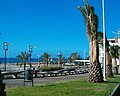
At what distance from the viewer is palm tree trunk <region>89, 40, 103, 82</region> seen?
92.3ft

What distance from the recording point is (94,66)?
94.3 ft

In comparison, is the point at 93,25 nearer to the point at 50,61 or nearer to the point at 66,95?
the point at 66,95

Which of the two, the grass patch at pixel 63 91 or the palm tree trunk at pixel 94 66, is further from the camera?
the palm tree trunk at pixel 94 66

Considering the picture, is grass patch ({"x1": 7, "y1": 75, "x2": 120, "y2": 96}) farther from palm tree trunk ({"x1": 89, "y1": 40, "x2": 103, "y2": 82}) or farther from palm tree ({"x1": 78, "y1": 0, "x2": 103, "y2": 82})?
palm tree ({"x1": 78, "y1": 0, "x2": 103, "y2": 82})

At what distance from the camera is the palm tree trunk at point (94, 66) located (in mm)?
28141

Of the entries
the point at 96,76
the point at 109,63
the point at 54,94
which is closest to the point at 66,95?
the point at 54,94

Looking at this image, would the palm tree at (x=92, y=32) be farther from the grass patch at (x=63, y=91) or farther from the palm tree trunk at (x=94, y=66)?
the grass patch at (x=63, y=91)

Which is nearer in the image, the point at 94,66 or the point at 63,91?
the point at 63,91

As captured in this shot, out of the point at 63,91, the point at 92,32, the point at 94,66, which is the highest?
the point at 92,32

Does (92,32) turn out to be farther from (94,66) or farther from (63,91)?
(63,91)

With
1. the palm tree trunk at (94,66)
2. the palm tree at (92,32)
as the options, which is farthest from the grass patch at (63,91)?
the palm tree at (92,32)

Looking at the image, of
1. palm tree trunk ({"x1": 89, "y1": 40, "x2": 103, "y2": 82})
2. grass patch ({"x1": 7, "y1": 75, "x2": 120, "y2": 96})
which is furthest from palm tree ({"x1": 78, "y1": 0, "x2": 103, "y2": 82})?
grass patch ({"x1": 7, "y1": 75, "x2": 120, "y2": 96})

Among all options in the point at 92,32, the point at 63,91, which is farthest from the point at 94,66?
the point at 63,91

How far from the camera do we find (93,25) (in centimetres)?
2973
